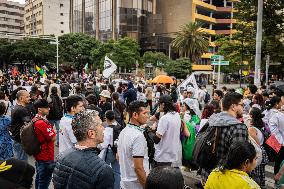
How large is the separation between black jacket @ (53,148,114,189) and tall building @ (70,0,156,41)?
64.3 metres

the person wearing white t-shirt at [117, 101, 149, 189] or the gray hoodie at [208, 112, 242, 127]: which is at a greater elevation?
the gray hoodie at [208, 112, 242, 127]

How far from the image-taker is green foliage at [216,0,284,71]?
20766 mm

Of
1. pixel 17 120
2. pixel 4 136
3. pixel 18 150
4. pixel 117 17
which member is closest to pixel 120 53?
pixel 117 17

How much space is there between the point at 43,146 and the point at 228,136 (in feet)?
9.70

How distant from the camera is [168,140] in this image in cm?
552

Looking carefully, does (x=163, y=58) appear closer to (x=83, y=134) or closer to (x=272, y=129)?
(x=272, y=129)

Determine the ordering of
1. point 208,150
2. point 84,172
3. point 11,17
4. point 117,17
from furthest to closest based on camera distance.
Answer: point 11,17 → point 117,17 → point 208,150 → point 84,172

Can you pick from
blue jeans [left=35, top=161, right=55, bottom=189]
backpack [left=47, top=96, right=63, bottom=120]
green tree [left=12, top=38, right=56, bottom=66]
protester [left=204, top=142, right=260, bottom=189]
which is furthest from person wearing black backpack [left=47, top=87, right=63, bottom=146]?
green tree [left=12, top=38, right=56, bottom=66]

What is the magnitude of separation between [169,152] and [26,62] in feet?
208

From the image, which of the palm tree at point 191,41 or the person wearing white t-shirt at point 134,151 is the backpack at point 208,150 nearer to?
the person wearing white t-shirt at point 134,151

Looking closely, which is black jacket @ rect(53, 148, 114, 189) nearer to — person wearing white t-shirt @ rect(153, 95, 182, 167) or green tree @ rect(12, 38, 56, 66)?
person wearing white t-shirt @ rect(153, 95, 182, 167)

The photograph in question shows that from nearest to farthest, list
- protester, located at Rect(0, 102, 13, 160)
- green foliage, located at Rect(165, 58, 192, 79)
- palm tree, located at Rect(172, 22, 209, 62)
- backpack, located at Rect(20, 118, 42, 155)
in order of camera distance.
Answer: backpack, located at Rect(20, 118, 42, 155) < protester, located at Rect(0, 102, 13, 160) < green foliage, located at Rect(165, 58, 192, 79) < palm tree, located at Rect(172, 22, 209, 62)

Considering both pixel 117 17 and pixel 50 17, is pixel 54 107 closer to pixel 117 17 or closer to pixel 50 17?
pixel 117 17

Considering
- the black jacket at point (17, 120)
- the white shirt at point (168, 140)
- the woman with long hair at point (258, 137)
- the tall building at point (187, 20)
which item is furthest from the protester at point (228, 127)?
the tall building at point (187, 20)
